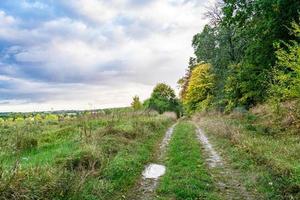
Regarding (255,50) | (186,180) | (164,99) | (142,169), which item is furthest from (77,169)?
(164,99)

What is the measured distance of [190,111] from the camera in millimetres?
63656

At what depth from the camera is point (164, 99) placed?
7888 cm

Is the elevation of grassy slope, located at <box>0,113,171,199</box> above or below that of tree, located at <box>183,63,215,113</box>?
below

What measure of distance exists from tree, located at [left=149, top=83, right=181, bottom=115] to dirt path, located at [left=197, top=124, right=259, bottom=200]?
200 feet

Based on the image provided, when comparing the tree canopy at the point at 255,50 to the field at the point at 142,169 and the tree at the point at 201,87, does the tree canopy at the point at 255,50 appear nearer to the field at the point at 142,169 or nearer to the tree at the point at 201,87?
the tree at the point at 201,87

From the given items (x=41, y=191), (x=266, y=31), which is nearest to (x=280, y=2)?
(x=266, y=31)

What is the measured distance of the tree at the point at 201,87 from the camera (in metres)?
54.3

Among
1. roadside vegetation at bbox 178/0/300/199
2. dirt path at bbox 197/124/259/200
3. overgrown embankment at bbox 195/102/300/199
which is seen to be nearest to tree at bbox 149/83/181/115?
roadside vegetation at bbox 178/0/300/199

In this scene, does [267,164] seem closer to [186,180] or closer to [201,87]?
[186,180]

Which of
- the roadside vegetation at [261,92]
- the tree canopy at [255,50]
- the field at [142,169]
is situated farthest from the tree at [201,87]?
the field at [142,169]

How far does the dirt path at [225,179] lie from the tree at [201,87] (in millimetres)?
39769

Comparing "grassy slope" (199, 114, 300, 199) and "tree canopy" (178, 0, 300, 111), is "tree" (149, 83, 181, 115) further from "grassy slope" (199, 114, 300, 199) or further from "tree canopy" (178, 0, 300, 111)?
"grassy slope" (199, 114, 300, 199)

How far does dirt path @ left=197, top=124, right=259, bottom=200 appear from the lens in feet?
28.0

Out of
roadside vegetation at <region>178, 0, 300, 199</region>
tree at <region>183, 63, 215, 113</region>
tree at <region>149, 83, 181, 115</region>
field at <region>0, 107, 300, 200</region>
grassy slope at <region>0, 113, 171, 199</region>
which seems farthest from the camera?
tree at <region>149, 83, 181, 115</region>
